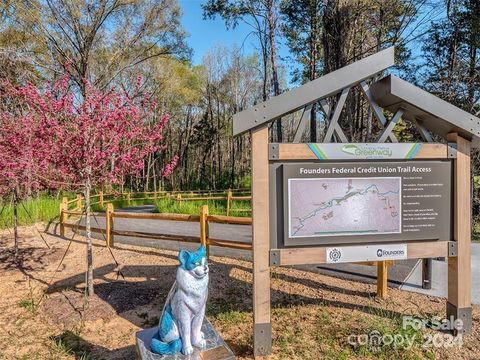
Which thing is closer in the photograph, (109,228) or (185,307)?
(185,307)

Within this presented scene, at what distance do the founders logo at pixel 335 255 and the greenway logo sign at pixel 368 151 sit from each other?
101 centimetres

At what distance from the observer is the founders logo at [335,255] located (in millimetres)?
3436

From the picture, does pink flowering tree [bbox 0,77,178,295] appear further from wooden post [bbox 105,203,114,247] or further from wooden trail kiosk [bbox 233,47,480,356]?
wooden post [bbox 105,203,114,247]

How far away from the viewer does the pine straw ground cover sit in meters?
3.47

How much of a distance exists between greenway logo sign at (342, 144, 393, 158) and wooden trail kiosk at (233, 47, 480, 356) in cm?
1

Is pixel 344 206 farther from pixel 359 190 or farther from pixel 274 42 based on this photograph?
pixel 274 42

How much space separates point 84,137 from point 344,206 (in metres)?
3.25

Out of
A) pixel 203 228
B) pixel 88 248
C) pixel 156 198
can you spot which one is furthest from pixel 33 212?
pixel 88 248

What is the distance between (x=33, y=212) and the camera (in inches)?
462

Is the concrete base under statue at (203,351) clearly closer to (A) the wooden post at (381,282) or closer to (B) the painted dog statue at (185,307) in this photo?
(B) the painted dog statue at (185,307)

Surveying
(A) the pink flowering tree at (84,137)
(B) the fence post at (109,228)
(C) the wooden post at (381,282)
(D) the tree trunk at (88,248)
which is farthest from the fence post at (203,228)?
(C) the wooden post at (381,282)

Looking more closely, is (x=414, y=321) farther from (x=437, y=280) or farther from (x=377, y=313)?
(x=437, y=280)

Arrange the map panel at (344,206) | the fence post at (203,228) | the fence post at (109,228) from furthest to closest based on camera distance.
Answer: the fence post at (109,228), the fence post at (203,228), the map panel at (344,206)

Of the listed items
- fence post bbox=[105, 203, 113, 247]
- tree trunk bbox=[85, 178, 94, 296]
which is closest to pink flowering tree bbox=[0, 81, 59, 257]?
tree trunk bbox=[85, 178, 94, 296]
